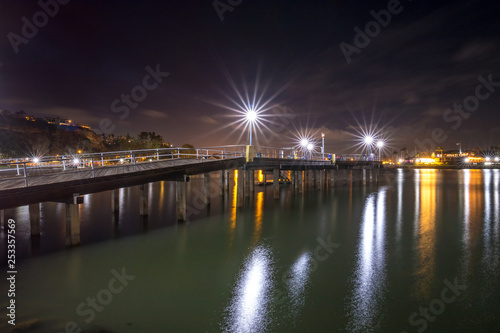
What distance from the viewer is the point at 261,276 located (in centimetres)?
1359

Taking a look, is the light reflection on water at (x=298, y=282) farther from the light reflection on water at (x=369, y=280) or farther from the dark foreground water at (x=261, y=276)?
the light reflection on water at (x=369, y=280)

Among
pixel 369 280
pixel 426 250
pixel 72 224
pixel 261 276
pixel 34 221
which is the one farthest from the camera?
pixel 34 221

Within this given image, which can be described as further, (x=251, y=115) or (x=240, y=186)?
(x=251, y=115)

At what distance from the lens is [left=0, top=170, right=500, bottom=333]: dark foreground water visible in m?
9.89

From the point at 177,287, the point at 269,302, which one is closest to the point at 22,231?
the point at 177,287

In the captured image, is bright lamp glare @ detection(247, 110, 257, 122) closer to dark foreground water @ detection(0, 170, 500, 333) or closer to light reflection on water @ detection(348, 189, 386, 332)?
dark foreground water @ detection(0, 170, 500, 333)

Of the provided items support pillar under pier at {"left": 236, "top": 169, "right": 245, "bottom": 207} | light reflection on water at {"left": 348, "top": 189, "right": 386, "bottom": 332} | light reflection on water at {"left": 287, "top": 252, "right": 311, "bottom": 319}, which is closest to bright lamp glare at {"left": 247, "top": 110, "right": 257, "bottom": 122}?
support pillar under pier at {"left": 236, "top": 169, "right": 245, "bottom": 207}

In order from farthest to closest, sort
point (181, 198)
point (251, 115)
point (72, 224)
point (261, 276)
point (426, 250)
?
point (251, 115), point (181, 198), point (426, 250), point (72, 224), point (261, 276)

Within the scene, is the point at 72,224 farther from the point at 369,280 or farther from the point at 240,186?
the point at 240,186

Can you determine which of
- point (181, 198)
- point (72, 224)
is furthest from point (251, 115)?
point (72, 224)

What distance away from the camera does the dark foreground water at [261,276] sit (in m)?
9.89

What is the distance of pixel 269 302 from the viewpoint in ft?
36.1

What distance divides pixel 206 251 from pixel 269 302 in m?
6.99

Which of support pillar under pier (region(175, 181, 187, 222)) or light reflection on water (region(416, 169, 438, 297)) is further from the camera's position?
support pillar under pier (region(175, 181, 187, 222))
